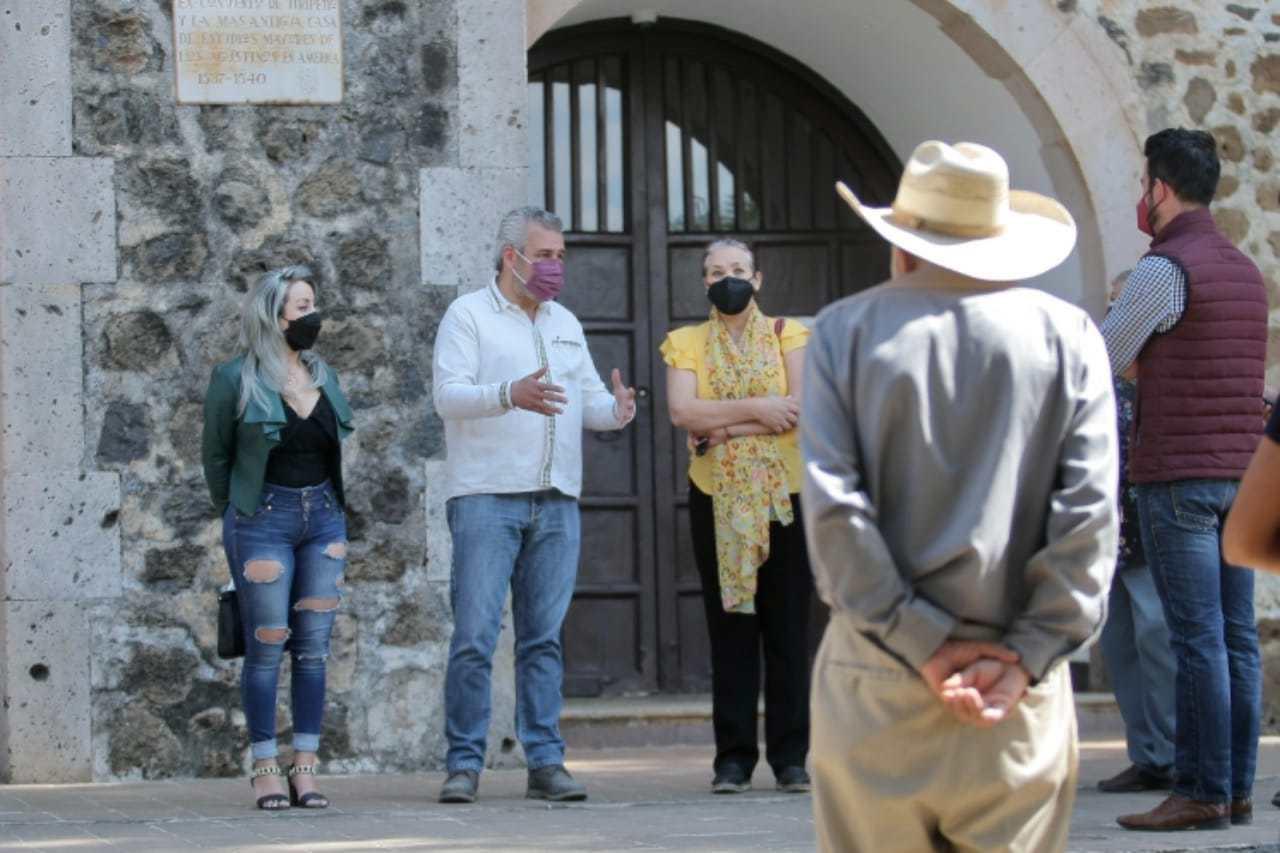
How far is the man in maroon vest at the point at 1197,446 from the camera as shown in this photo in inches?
213

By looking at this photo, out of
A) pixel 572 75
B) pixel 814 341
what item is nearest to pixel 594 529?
pixel 572 75

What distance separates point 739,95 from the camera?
9.17m

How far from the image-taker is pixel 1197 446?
5.45 metres

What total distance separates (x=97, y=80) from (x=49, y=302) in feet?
2.50

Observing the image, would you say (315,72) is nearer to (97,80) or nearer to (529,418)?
(97,80)

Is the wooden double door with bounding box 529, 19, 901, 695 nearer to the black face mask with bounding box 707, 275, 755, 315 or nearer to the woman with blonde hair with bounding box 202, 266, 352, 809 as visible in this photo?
the black face mask with bounding box 707, 275, 755, 315

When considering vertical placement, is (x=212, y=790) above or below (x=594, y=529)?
below

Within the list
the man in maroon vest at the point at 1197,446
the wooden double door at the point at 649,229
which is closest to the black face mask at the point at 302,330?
the man in maroon vest at the point at 1197,446

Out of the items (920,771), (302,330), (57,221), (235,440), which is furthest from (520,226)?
(920,771)

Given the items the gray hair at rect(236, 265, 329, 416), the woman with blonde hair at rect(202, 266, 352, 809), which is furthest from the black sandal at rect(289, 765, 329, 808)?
the gray hair at rect(236, 265, 329, 416)

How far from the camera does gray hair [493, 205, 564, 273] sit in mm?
6371

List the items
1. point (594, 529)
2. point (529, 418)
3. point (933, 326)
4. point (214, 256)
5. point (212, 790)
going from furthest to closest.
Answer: point (594, 529) < point (214, 256) < point (212, 790) < point (529, 418) < point (933, 326)

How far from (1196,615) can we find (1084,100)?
10.8 ft

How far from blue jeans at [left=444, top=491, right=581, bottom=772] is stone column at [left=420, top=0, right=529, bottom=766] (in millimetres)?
847
